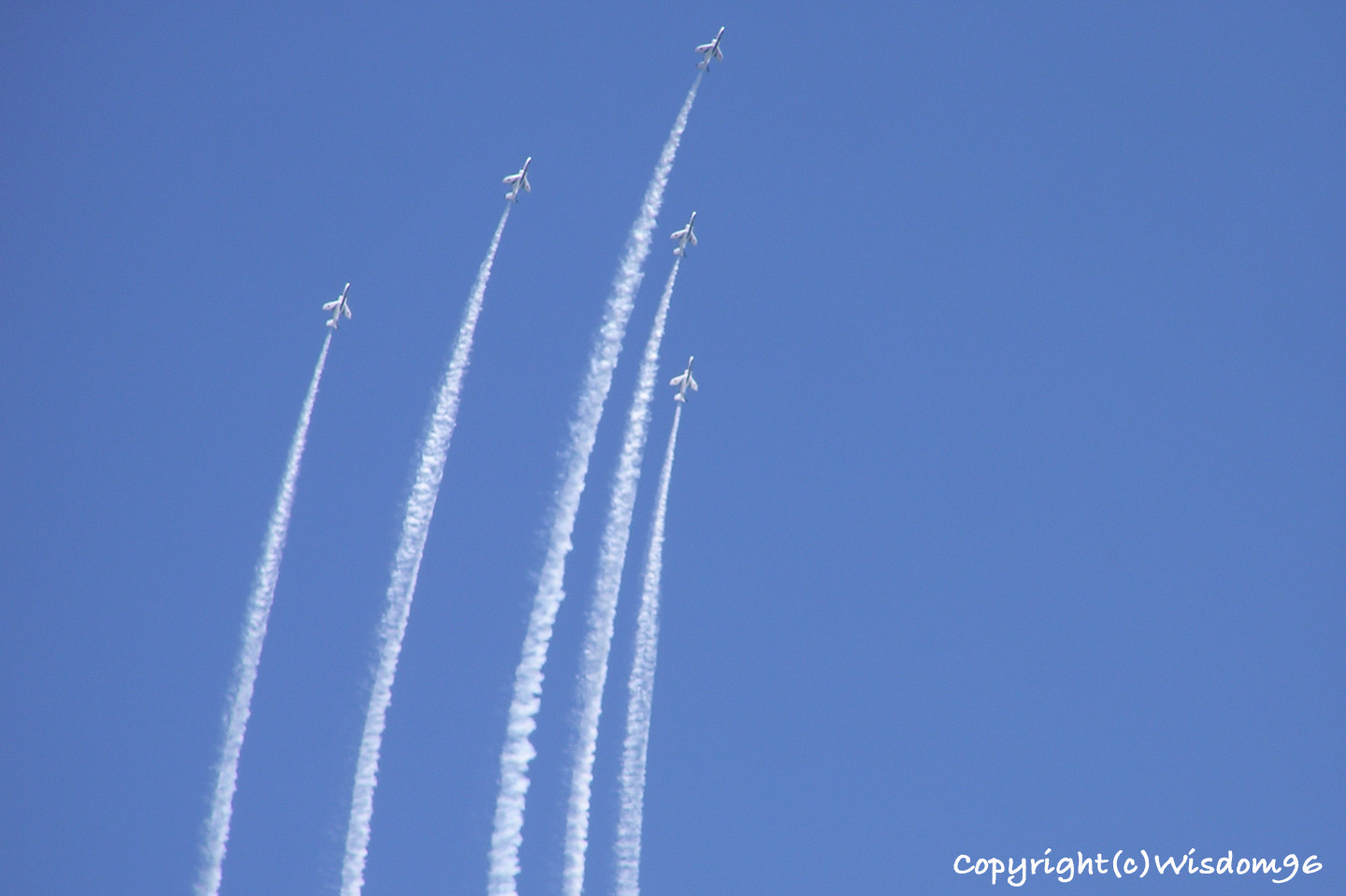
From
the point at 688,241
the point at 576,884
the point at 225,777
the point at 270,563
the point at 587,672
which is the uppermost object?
the point at 688,241

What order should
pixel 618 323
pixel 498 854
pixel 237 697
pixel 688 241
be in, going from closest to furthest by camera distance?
pixel 498 854, pixel 237 697, pixel 618 323, pixel 688 241

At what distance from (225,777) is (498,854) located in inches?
300

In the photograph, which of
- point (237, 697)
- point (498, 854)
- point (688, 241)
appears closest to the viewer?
point (498, 854)

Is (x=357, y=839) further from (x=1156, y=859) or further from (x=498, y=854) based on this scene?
(x=1156, y=859)

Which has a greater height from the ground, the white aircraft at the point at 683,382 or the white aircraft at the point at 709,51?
the white aircraft at the point at 709,51

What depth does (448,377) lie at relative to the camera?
41.6m

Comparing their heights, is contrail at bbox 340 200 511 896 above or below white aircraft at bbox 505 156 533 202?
below

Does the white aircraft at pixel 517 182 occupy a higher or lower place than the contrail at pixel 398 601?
higher

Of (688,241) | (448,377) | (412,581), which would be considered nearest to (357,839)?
(412,581)

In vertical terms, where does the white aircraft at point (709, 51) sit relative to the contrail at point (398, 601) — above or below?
above

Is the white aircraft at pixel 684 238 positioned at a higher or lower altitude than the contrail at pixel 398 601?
higher

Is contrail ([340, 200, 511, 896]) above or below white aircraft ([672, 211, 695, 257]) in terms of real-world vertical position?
below

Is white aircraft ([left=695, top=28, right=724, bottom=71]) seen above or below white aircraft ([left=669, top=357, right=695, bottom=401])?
above

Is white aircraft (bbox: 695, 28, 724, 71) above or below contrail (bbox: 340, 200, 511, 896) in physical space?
above
